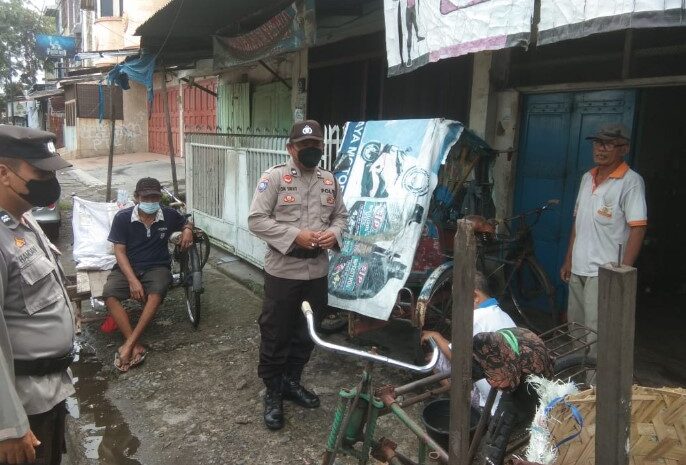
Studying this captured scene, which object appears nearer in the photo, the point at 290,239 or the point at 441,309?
the point at 290,239

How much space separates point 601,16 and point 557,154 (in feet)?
8.48

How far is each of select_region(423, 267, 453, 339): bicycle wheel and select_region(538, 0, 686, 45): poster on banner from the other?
1.73m

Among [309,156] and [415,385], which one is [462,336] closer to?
[415,385]

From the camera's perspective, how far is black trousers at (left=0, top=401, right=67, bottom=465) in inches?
80.6

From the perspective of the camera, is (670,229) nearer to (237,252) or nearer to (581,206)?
(581,206)

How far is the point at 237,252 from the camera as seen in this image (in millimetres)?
6910

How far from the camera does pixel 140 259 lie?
183 inches

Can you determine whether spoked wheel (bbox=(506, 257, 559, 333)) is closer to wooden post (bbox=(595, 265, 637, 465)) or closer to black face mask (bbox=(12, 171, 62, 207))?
wooden post (bbox=(595, 265, 637, 465))

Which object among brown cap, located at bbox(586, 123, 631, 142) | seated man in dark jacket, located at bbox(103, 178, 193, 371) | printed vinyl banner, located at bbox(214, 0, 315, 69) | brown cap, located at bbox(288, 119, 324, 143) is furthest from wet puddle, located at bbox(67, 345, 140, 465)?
printed vinyl banner, located at bbox(214, 0, 315, 69)

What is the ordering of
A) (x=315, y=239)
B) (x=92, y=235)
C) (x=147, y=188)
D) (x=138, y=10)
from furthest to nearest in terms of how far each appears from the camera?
(x=138, y=10), (x=92, y=235), (x=147, y=188), (x=315, y=239)

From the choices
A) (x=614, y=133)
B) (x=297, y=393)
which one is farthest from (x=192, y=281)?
(x=614, y=133)

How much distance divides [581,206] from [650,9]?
1515 mm

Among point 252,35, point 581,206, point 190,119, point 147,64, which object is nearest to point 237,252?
point 252,35

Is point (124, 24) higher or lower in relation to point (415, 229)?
higher
